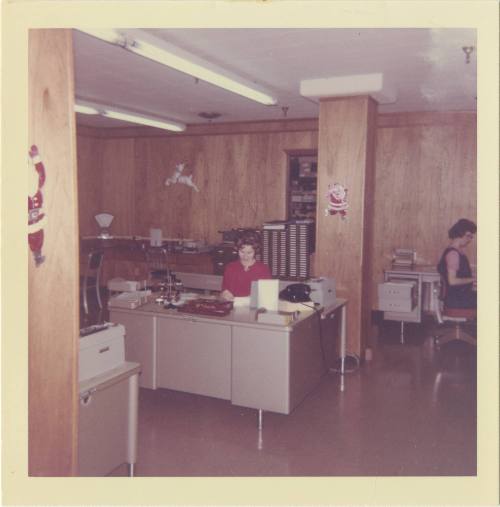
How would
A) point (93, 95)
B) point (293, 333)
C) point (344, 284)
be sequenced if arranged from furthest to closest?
point (93, 95)
point (344, 284)
point (293, 333)

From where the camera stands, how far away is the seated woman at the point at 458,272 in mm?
5996

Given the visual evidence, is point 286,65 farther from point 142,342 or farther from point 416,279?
point 416,279

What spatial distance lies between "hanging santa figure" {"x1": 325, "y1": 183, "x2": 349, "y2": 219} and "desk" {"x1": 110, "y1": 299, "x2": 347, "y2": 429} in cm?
164

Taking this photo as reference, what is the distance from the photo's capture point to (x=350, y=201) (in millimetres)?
5840

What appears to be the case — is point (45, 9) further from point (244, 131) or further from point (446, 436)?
point (244, 131)

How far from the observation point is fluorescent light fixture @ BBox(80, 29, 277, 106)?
363cm

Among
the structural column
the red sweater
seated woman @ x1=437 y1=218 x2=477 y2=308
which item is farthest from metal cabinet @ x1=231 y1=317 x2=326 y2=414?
seated woman @ x1=437 y1=218 x2=477 y2=308

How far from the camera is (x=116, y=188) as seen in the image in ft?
33.7

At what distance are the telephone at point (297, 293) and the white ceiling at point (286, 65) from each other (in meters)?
2.02

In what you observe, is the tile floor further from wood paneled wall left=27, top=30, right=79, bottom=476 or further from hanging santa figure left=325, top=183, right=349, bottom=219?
hanging santa figure left=325, top=183, right=349, bottom=219

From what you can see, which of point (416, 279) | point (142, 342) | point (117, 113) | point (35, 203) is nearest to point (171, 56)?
point (142, 342)

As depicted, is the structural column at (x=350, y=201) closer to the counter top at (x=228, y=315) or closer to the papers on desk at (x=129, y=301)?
the counter top at (x=228, y=315)

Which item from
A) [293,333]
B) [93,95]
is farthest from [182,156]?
[293,333]

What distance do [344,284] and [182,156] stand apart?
481 cm
